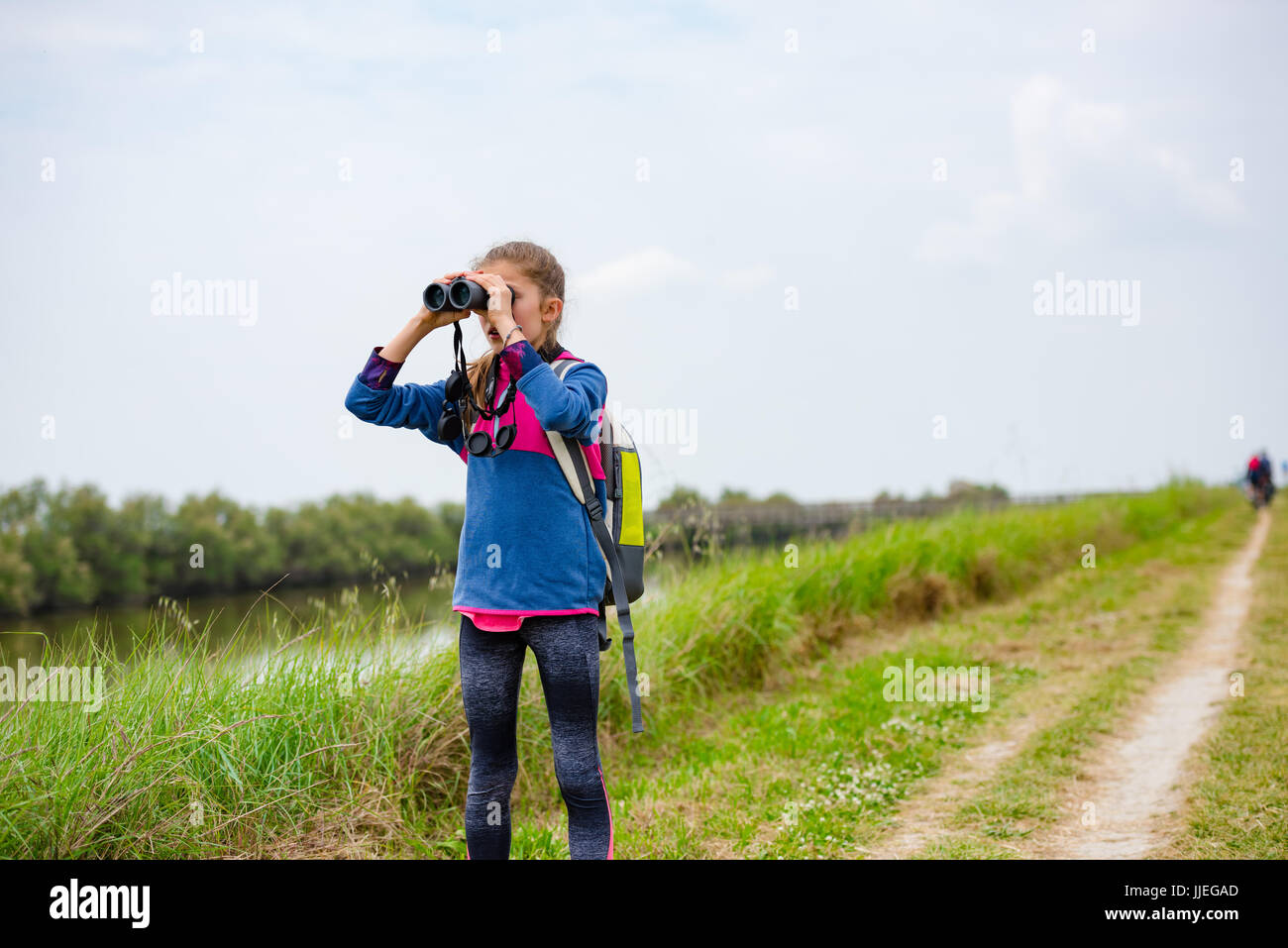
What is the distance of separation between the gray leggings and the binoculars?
82 cm

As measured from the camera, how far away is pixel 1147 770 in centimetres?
443

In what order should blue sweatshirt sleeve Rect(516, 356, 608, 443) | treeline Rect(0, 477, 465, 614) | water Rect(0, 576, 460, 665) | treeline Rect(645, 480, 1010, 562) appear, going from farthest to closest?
treeline Rect(0, 477, 465, 614)
treeline Rect(645, 480, 1010, 562)
water Rect(0, 576, 460, 665)
blue sweatshirt sleeve Rect(516, 356, 608, 443)

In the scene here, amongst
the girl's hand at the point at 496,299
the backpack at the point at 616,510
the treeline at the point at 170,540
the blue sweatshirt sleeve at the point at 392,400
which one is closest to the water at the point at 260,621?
the blue sweatshirt sleeve at the point at 392,400

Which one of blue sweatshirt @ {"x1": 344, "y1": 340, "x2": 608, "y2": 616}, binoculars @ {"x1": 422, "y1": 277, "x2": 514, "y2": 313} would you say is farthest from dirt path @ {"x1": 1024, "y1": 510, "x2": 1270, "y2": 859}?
binoculars @ {"x1": 422, "y1": 277, "x2": 514, "y2": 313}

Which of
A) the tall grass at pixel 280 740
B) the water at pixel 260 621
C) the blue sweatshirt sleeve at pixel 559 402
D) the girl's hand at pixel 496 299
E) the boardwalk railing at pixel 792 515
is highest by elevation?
the girl's hand at pixel 496 299

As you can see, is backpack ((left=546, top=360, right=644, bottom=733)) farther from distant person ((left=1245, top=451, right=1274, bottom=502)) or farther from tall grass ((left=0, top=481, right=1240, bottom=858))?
distant person ((left=1245, top=451, right=1274, bottom=502))

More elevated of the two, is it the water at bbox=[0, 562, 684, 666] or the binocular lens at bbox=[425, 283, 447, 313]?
the binocular lens at bbox=[425, 283, 447, 313]

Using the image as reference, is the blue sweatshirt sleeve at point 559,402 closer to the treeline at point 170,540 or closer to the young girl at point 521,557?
the young girl at point 521,557

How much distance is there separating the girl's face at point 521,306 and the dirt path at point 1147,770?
2.67 metres

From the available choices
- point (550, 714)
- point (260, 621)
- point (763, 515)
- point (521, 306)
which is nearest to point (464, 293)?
point (521, 306)

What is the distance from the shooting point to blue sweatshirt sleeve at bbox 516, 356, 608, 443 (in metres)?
2.30

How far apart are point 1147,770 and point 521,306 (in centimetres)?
378

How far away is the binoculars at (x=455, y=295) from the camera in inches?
95.1
